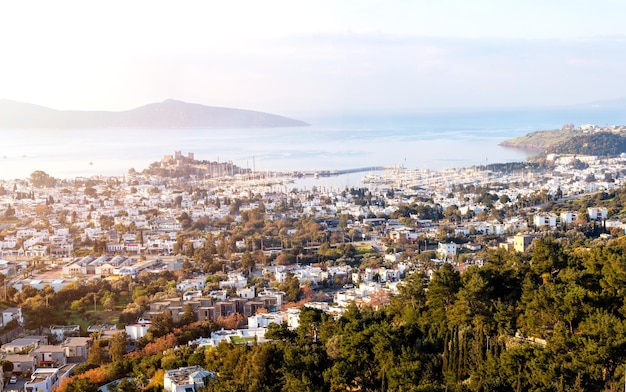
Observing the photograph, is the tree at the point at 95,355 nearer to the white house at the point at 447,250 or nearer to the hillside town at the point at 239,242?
the hillside town at the point at 239,242

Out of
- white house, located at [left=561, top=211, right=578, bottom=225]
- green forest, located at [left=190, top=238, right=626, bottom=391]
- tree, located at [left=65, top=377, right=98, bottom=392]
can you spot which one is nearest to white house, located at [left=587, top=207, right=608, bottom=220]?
white house, located at [left=561, top=211, right=578, bottom=225]

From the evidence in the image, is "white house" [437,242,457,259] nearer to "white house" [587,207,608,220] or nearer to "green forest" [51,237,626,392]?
"white house" [587,207,608,220]

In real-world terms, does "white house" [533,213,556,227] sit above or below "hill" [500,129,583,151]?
below

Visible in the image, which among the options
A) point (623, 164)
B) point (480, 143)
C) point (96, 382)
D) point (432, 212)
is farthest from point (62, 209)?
point (480, 143)

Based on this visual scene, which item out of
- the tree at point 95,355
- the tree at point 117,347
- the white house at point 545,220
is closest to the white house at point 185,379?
the tree at point 117,347

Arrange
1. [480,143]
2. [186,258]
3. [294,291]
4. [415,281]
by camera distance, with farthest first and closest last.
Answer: [480,143] → [186,258] → [294,291] → [415,281]

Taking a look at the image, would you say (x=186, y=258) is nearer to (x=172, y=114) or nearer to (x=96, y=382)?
(x=96, y=382)

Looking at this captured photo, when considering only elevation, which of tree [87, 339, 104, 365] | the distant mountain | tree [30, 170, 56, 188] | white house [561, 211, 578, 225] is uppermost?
the distant mountain
